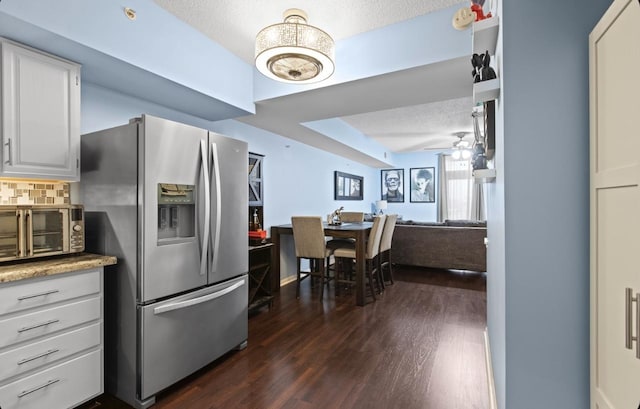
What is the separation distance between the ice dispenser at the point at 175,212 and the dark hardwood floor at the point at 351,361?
101 centimetres

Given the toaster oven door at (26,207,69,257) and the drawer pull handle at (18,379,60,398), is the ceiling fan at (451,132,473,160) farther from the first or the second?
the drawer pull handle at (18,379,60,398)

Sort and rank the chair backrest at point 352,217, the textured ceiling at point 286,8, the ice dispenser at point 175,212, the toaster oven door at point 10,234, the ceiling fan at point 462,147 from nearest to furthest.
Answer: the toaster oven door at point 10,234 → the ice dispenser at point 175,212 → the textured ceiling at point 286,8 → the chair backrest at point 352,217 → the ceiling fan at point 462,147

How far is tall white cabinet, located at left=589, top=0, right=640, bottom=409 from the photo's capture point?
2.67ft

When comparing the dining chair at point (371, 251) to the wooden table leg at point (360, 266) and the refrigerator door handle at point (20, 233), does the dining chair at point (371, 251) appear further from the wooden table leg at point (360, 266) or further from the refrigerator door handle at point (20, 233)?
the refrigerator door handle at point (20, 233)

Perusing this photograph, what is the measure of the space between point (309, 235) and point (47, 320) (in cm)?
260

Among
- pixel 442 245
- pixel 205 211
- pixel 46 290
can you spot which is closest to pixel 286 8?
pixel 205 211

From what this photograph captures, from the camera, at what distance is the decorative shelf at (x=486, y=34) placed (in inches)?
49.4

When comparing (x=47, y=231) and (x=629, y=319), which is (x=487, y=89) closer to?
(x=629, y=319)

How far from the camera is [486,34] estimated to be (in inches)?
52.2

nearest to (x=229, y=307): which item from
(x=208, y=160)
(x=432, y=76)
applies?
(x=208, y=160)

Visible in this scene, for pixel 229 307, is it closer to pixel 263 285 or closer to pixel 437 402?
pixel 263 285

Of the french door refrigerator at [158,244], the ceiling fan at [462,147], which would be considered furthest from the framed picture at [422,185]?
the french door refrigerator at [158,244]

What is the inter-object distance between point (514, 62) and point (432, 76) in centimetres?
140

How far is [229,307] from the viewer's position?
2379mm
